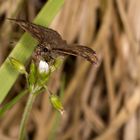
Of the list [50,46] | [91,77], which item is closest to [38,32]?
[50,46]

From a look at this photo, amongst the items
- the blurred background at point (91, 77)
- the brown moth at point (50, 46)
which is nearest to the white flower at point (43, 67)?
the brown moth at point (50, 46)

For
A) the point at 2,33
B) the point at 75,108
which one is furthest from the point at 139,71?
the point at 2,33

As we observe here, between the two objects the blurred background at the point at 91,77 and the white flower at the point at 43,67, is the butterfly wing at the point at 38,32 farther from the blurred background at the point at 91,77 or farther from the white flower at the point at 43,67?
the blurred background at the point at 91,77

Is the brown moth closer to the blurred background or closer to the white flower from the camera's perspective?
the white flower

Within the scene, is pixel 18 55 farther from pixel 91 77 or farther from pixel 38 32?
pixel 91 77

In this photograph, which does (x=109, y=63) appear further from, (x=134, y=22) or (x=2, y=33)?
(x=2, y=33)
